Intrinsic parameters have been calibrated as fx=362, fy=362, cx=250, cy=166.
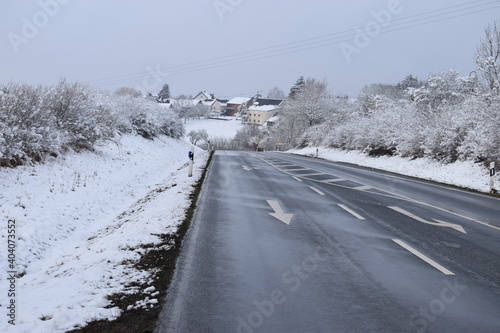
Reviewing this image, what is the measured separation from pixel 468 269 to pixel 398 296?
1.88 m

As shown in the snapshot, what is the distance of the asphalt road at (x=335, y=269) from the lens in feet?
12.8

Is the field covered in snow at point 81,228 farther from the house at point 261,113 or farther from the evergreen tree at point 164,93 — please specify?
the evergreen tree at point 164,93

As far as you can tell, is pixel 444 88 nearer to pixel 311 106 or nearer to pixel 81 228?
pixel 311 106

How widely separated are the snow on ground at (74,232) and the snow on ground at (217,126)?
82630 millimetres

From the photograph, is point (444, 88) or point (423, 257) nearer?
point (423, 257)

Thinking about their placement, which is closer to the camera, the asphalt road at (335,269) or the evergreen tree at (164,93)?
the asphalt road at (335,269)

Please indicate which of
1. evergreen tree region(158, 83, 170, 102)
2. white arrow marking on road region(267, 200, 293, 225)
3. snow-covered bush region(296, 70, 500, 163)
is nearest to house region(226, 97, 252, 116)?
evergreen tree region(158, 83, 170, 102)

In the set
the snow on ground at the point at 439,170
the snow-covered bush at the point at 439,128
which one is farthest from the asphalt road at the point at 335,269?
the snow-covered bush at the point at 439,128

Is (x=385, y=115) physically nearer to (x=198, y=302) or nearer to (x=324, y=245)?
(x=324, y=245)

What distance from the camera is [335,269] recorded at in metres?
5.45

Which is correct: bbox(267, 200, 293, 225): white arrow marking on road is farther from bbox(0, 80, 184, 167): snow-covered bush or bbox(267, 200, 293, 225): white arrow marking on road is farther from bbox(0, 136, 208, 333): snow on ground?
bbox(0, 80, 184, 167): snow-covered bush

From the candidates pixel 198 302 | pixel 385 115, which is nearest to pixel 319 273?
pixel 198 302

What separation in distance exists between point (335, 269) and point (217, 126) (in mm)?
108433

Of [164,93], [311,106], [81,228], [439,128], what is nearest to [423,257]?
[81,228]
